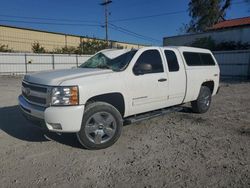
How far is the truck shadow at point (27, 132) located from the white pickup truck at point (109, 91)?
66 cm

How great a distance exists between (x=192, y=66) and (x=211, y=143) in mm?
2381

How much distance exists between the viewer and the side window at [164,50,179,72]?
5.75m

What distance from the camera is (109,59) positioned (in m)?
5.39

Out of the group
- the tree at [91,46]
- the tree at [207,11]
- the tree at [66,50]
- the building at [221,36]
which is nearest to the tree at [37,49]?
the tree at [66,50]

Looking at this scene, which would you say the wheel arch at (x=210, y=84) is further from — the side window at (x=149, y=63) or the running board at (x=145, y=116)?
the side window at (x=149, y=63)

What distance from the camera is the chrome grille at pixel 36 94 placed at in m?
4.12

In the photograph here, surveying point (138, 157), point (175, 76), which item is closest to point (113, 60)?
point (175, 76)

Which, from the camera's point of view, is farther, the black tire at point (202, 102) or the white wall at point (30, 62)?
Result: the white wall at point (30, 62)

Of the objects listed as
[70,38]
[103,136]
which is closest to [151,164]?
[103,136]

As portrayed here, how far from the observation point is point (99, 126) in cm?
446

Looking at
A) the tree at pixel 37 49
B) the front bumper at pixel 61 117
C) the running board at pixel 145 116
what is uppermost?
the tree at pixel 37 49

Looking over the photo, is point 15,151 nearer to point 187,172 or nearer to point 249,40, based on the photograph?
point 187,172

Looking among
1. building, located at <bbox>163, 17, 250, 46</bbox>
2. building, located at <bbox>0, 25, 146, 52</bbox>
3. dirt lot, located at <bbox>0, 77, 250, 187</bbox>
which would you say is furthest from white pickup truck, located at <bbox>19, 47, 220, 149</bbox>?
building, located at <bbox>0, 25, 146, 52</bbox>

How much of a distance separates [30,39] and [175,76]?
33.6 metres
